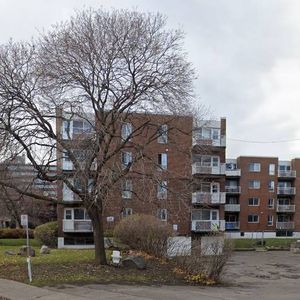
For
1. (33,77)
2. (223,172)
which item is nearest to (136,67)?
(33,77)

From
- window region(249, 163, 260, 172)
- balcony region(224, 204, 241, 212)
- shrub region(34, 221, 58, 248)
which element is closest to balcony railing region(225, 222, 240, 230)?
balcony region(224, 204, 241, 212)

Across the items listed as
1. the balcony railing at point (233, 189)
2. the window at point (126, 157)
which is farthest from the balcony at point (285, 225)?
the window at point (126, 157)

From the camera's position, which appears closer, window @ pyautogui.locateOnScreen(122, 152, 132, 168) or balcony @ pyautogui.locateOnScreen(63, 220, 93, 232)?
window @ pyautogui.locateOnScreen(122, 152, 132, 168)

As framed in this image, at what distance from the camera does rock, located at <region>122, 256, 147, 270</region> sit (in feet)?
63.0

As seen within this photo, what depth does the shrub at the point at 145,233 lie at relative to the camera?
22906mm

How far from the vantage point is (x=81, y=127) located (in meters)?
21.4

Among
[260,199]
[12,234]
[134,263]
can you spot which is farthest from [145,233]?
[260,199]

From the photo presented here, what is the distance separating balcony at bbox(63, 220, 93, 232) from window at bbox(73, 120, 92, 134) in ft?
92.4

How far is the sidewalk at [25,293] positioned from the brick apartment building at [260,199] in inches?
2499

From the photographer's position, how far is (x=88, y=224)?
4941cm

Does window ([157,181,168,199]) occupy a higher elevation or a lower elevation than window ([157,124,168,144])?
lower

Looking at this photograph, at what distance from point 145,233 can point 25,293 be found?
1126 centimetres

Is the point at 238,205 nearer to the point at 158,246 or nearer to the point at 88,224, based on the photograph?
the point at 88,224

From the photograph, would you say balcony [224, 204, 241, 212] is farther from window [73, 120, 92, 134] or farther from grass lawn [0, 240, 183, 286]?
window [73, 120, 92, 134]
